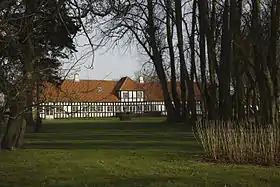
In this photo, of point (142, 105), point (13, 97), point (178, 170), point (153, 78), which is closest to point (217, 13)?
point (153, 78)

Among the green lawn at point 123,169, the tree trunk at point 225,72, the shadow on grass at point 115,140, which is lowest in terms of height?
the green lawn at point 123,169

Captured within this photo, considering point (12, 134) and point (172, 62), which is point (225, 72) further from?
point (172, 62)

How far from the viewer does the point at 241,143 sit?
49.1 feet

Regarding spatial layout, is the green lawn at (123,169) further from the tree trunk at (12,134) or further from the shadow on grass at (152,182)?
the tree trunk at (12,134)

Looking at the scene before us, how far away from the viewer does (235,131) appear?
15500 millimetres

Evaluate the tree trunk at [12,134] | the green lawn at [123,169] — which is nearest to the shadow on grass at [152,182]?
the green lawn at [123,169]

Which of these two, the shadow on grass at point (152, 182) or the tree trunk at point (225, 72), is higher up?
the tree trunk at point (225, 72)

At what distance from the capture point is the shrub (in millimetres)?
14586

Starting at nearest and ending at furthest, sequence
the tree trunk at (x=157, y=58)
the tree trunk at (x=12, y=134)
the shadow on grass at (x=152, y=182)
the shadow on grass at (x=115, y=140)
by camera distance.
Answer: the shadow on grass at (x=152, y=182) < the tree trunk at (x=12, y=134) < the shadow on grass at (x=115, y=140) < the tree trunk at (x=157, y=58)

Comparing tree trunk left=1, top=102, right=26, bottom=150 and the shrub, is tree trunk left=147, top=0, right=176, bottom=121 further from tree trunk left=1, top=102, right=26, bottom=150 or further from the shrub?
the shrub

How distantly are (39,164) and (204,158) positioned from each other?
4779mm

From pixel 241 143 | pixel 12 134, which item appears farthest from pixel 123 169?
pixel 12 134

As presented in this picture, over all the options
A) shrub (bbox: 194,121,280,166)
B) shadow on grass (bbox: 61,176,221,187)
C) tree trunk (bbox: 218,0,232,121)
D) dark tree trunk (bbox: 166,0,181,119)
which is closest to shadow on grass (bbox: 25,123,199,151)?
tree trunk (bbox: 218,0,232,121)

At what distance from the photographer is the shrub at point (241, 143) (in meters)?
14.6
